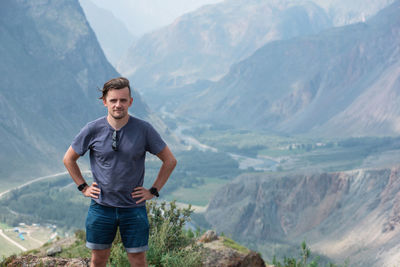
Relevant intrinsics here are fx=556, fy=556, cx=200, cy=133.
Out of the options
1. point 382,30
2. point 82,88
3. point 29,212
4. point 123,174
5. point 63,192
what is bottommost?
point 123,174

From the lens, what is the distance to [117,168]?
6.58m

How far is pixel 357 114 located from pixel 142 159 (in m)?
154

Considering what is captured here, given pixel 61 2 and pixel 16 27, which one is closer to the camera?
pixel 16 27

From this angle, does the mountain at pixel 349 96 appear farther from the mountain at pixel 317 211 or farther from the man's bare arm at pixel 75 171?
the man's bare arm at pixel 75 171

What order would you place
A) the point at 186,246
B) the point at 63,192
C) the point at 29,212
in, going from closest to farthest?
1. the point at 186,246
2. the point at 29,212
3. the point at 63,192

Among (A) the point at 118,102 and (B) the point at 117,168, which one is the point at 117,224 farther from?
(A) the point at 118,102

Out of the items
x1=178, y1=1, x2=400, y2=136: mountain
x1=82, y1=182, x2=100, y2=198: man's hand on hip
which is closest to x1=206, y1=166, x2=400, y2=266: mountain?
x1=82, y1=182, x2=100, y2=198: man's hand on hip

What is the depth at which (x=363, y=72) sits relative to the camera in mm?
177125

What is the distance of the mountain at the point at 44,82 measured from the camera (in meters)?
106

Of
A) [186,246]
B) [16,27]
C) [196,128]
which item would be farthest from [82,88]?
[186,246]

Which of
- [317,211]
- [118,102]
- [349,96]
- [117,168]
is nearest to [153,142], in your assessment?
[117,168]

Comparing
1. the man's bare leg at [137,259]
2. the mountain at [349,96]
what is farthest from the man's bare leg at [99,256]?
the mountain at [349,96]

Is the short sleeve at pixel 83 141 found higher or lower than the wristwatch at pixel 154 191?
higher

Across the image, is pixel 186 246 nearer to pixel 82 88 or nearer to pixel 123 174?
pixel 123 174
